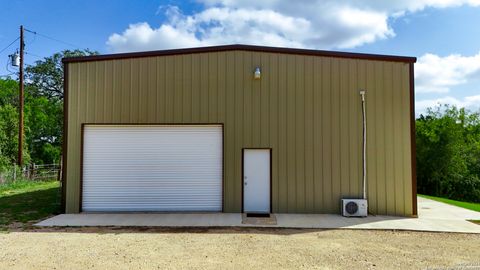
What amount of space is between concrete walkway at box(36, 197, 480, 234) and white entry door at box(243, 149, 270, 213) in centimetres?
51

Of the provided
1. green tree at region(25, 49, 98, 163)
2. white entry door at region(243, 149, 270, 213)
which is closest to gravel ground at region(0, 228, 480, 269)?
white entry door at region(243, 149, 270, 213)

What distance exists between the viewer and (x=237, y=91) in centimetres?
902

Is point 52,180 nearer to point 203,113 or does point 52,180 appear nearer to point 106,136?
point 106,136

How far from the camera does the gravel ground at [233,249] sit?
4949 mm

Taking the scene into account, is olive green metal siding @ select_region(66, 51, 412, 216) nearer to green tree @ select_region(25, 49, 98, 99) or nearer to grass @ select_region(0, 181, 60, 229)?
grass @ select_region(0, 181, 60, 229)

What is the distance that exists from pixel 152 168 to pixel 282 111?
3697 millimetres

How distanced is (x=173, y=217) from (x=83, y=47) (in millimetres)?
27060

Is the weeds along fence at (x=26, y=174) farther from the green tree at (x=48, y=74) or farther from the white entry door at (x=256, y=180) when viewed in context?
the green tree at (x=48, y=74)

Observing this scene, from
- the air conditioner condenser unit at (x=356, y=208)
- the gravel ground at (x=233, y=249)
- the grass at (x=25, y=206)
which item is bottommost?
the gravel ground at (x=233, y=249)

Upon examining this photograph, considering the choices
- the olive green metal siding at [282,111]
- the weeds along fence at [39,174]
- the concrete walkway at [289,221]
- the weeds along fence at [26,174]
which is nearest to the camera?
the concrete walkway at [289,221]

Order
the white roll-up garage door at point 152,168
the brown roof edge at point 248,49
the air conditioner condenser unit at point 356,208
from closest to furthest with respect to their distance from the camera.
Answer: the air conditioner condenser unit at point 356,208
the brown roof edge at point 248,49
the white roll-up garage door at point 152,168

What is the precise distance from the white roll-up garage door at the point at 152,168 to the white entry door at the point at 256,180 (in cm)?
68

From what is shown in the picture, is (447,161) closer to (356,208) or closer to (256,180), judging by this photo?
(356,208)

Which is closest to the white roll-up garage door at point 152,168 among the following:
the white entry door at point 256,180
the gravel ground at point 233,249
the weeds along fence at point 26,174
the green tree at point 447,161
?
the white entry door at point 256,180
